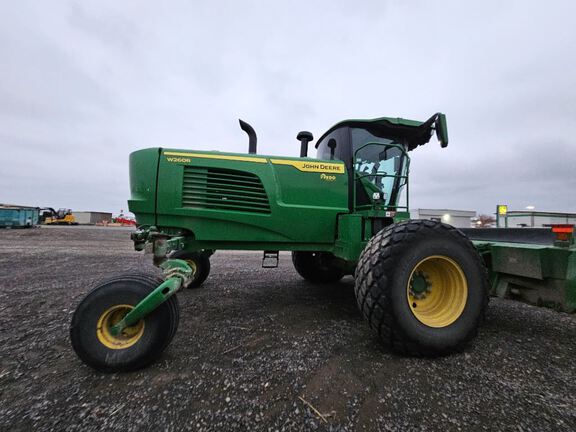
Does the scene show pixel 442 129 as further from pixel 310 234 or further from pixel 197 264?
pixel 197 264

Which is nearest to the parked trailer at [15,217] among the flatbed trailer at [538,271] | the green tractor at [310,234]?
the green tractor at [310,234]

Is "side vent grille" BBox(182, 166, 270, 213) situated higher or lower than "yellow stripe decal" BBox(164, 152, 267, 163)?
lower

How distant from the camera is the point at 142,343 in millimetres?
1953

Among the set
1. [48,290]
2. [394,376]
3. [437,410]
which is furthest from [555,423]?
[48,290]

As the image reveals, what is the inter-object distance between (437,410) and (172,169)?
2.95 meters

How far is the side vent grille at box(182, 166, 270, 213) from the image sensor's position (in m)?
2.97

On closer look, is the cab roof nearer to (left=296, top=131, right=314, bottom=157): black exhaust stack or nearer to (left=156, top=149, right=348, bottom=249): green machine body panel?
(left=296, top=131, right=314, bottom=157): black exhaust stack

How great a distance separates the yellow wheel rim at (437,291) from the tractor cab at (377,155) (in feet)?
3.35

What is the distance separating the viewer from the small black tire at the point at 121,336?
6.19 ft

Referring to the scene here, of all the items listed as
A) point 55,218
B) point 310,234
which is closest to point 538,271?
point 310,234

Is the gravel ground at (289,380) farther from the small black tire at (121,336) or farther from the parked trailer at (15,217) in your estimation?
the parked trailer at (15,217)

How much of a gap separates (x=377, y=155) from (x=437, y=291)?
1.78 m

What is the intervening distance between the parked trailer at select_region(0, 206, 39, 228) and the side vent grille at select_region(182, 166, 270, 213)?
2870 centimetres

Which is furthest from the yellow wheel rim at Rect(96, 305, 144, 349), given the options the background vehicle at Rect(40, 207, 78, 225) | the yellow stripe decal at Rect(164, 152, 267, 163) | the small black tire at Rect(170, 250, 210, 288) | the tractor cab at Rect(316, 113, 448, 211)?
the background vehicle at Rect(40, 207, 78, 225)
